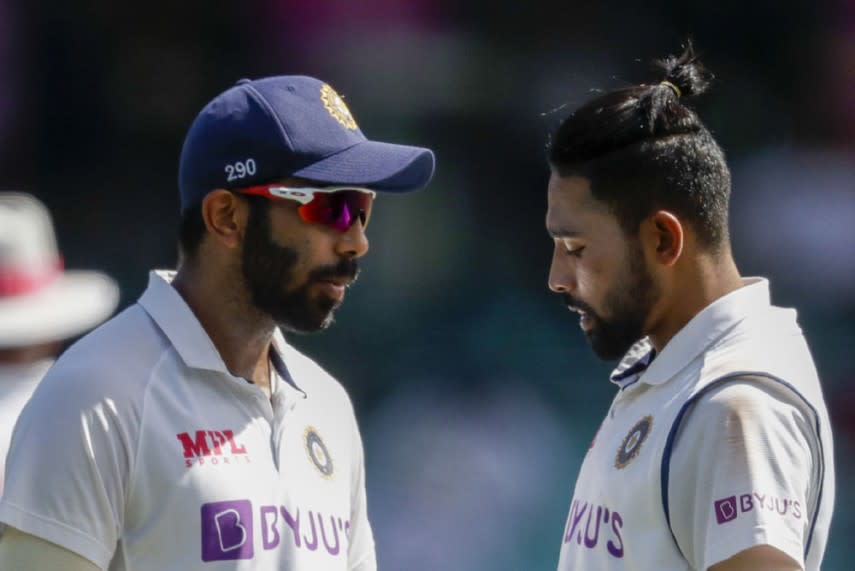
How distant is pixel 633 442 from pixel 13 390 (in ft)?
5.88

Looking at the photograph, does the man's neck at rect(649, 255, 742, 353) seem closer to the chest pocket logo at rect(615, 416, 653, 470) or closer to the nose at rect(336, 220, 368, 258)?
the chest pocket logo at rect(615, 416, 653, 470)

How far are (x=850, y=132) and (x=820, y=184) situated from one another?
0.95 ft

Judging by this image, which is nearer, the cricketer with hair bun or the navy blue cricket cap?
the cricketer with hair bun

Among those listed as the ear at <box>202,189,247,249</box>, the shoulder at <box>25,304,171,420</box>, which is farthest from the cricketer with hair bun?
the shoulder at <box>25,304,171,420</box>

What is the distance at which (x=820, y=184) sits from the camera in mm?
5641

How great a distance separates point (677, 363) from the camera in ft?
7.23

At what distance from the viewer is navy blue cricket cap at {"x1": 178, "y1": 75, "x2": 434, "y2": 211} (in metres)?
2.31

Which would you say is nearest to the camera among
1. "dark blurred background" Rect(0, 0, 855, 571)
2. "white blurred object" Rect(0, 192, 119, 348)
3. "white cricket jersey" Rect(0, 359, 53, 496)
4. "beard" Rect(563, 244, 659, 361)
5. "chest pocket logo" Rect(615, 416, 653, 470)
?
"chest pocket logo" Rect(615, 416, 653, 470)

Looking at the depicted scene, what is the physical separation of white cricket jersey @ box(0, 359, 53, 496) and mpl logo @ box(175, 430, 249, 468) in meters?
1.19

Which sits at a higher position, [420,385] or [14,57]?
[14,57]

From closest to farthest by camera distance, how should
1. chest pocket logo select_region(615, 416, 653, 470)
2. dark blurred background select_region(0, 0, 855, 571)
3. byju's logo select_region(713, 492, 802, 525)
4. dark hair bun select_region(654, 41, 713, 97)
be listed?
1. byju's logo select_region(713, 492, 802, 525)
2. chest pocket logo select_region(615, 416, 653, 470)
3. dark hair bun select_region(654, 41, 713, 97)
4. dark blurred background select_region(0, 0, 855, 571)

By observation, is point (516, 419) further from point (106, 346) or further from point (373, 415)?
point (106, 346)

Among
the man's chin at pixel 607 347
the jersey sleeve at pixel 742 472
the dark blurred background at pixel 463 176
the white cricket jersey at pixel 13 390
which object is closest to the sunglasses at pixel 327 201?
the man's chin at pixel 607 347

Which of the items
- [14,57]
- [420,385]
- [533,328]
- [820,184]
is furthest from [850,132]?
[14,57]
